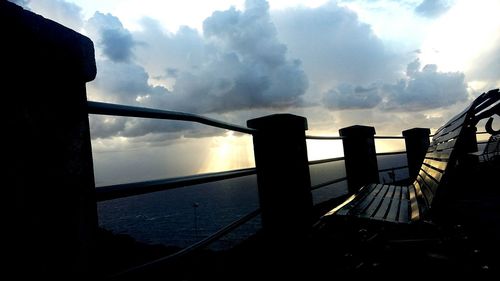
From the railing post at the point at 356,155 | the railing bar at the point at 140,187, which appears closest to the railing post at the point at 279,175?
the railing bar at the point at 140,187

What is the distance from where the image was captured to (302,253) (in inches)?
121

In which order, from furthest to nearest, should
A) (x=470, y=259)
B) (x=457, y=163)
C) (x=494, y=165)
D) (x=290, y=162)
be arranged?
(x=494, y=165)
(x=290, y=162)
(x=457, y=163)
(x=470, y=259)

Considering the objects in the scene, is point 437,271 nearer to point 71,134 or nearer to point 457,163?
point 457,163

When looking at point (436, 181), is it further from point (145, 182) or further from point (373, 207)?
point (145, 182)

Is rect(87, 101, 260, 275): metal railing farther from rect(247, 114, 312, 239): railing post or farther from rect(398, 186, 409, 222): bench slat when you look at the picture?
rect(398, 186, 409, 222): bench slat

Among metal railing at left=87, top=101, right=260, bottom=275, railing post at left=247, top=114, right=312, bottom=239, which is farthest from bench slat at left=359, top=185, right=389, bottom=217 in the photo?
metal railing at left=87, top=101, right=260, bottom=275

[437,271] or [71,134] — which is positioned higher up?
[71,134]

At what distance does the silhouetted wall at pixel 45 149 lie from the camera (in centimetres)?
96

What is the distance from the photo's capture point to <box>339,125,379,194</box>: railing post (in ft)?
19.0

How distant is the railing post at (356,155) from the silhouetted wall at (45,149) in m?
5.04

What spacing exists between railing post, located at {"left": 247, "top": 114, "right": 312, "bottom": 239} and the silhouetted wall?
1794mm

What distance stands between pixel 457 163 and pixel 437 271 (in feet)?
2.60

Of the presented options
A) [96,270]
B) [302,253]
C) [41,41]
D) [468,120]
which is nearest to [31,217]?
[96,270]

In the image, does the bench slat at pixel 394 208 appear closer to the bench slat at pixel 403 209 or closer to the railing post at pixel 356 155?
the bench slat at pixel 403 209
